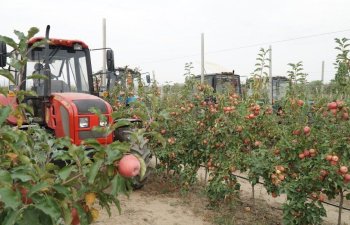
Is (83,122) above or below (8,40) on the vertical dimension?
below

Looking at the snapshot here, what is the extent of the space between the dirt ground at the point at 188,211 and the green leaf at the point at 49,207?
319 cm

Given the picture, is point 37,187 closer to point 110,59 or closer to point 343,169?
point 343,169

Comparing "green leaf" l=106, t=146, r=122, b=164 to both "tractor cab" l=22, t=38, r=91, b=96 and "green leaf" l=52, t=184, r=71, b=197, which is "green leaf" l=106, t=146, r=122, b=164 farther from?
"tractor cab" l=22, t=38, r=91, b=96

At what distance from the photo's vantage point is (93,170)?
1.32m

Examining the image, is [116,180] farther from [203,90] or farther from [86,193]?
[203,90]

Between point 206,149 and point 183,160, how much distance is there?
1.92 ft

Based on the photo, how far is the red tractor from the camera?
15.2 feet

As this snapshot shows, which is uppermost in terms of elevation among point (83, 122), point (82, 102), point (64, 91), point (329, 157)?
point (64, 91)

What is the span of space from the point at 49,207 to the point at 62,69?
446 cm

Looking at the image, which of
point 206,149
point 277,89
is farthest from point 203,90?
point 277,89

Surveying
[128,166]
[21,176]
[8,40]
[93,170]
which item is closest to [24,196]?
[21,176]

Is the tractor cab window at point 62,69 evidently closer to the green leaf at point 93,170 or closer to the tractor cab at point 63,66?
the tractor cab at point 63,66

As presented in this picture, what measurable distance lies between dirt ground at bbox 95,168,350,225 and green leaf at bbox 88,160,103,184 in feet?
10.3

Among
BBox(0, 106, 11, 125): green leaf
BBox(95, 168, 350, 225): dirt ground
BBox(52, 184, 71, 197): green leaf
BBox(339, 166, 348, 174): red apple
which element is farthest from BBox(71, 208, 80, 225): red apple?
BBox(95, 168, 350, 225): dirt ground
